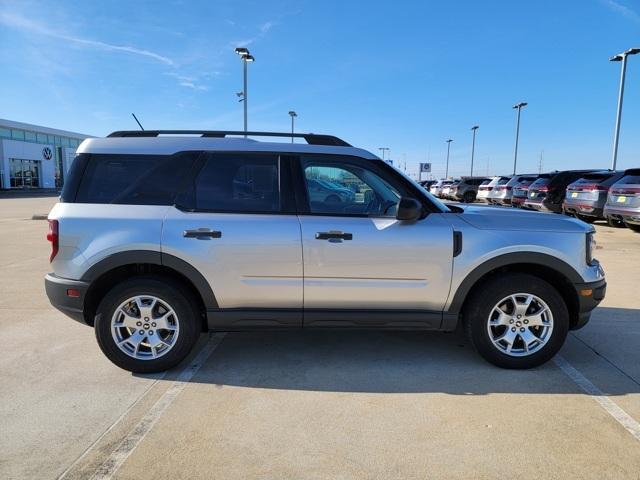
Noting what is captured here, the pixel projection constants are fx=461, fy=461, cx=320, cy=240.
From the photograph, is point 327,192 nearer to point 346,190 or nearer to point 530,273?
point 346,190

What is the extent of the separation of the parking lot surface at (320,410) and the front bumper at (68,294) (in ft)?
1.72

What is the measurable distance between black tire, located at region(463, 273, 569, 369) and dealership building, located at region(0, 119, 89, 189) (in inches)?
1830

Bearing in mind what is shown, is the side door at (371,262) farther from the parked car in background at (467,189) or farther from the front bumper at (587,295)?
the parked car in background at (467,189)

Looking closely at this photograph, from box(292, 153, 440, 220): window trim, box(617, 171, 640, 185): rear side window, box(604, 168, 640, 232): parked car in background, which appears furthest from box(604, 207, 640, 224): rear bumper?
box(292, 153, 440, 220): window trim

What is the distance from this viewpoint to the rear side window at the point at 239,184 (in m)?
3.70

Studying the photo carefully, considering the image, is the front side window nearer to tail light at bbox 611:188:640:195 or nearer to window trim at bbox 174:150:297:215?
window trim at bbox 174:150:297:215

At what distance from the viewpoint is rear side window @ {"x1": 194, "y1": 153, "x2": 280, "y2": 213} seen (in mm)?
3699

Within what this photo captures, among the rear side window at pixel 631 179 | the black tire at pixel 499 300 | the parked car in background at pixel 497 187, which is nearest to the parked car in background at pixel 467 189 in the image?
the parked car in background at pixel 497 187

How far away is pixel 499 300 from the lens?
371 cm

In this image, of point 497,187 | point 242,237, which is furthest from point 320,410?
point 497,187

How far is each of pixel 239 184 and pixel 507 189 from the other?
65.4 feet

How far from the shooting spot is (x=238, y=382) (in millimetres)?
3586

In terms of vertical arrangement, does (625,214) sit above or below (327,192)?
below

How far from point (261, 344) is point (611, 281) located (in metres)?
5.55
